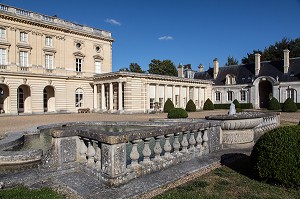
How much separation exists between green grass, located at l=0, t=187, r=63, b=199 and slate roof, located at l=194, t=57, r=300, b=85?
39.9 metres

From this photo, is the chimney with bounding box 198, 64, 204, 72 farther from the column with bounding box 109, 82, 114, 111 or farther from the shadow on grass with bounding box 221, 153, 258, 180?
the shadow on grass with bounding box 221, 153, 258, 180

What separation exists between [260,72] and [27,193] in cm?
4332

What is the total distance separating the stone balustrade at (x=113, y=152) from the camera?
3688 millimetres

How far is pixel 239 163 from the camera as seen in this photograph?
520 centimetres

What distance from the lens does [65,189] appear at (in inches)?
142

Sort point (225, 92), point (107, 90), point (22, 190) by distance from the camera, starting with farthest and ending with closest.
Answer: point (225, 92) → point (107, 90) → point (22, 190)

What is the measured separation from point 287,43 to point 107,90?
41.5m

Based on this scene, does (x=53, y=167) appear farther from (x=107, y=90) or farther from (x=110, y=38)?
(x=110, y=38)

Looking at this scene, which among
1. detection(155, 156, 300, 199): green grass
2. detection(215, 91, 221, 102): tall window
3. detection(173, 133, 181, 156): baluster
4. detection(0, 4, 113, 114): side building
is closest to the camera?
detection(155, 156, 300, 199): green grass

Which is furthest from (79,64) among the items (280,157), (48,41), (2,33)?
(280,157)

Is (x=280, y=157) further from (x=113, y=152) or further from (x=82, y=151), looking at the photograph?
(x=82, y=151)

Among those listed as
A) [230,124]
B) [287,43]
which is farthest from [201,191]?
[287,43]

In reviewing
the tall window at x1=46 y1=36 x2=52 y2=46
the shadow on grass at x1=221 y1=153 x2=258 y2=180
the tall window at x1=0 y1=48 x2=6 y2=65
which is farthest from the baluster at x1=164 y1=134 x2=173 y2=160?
the tall window at x1=46 y1=36 x2=52 y2=46

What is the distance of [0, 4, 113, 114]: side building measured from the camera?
91.5 feet
